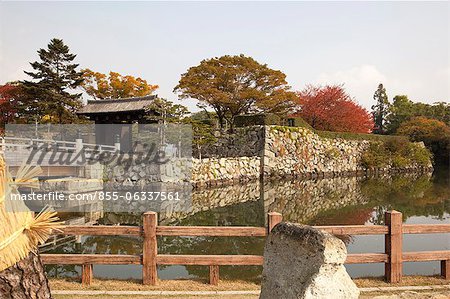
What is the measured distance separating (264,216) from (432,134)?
105ft

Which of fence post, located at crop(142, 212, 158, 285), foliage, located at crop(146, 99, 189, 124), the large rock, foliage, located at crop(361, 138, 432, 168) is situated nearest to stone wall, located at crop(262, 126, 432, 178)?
foliage, located at crop(361, 138, 432, 168)

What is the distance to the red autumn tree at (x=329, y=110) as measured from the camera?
32031 mm

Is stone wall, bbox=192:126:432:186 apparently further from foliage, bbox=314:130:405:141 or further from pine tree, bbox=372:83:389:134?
pine tree, bbox=372:83:389:134

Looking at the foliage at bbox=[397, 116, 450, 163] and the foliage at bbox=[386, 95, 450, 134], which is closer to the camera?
the foliage at bbox=[397, 116, 450, 163]

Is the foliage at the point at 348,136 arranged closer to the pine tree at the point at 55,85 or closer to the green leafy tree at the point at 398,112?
the green leafy tree at the point at 398,112

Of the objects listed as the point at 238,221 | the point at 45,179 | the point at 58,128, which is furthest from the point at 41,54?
the point at 238,221

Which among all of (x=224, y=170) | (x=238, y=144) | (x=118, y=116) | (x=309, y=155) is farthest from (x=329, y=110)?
(x=118, y=116)

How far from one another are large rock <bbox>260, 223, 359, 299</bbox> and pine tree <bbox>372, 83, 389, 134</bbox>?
169ft

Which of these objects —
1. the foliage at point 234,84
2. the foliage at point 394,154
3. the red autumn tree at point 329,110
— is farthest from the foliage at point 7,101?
the foliage at point 394,154

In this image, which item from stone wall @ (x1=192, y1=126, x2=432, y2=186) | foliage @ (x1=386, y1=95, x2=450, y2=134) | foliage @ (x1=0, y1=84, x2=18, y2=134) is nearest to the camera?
stone wall @ (x1=192, y1=126, x2=432, y2=186)

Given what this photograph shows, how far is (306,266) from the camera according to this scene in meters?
2.38

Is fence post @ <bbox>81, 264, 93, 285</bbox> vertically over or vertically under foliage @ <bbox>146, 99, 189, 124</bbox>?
under

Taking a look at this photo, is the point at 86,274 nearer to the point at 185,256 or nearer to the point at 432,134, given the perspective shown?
the point at 185,256

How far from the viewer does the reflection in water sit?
22.5 ft
